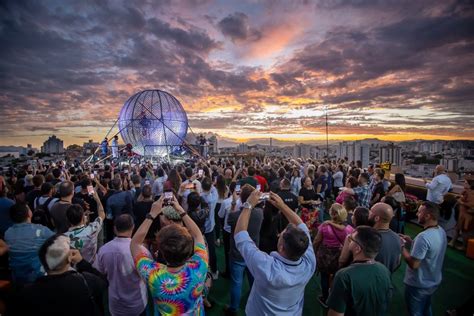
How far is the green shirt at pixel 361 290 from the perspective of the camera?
85.8 inches

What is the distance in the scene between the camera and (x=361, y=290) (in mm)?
2176

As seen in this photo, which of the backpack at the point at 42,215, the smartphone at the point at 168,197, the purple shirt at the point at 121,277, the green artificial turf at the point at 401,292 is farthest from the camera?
the backpack at the point at 42,215

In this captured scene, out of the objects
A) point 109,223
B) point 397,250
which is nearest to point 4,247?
point 109,223

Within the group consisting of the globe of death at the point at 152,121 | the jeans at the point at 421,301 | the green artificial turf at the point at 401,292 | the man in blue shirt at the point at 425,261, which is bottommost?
the green artificial turf at the point at 401,292

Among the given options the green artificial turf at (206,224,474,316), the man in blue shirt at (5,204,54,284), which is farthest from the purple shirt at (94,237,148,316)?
the green artificial turf at (206,224,474,316)

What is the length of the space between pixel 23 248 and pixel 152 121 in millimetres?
17102

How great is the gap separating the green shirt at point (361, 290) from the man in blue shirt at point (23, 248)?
138 inches

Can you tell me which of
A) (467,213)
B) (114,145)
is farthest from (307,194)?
(114,145)

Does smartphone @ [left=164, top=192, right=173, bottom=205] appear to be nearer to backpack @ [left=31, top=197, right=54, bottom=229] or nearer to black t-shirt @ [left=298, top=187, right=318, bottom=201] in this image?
backpack @ [left=31, top=197, right=54, bottom=229]

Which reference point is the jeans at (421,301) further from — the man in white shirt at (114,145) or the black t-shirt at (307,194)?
the man in white shirt at (114,145)

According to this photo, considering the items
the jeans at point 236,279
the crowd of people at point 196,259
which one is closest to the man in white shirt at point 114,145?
the crowd of people at point 196,259

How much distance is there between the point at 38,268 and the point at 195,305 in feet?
8.25

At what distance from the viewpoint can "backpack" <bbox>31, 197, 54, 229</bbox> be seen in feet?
14.4

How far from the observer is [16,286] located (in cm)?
313
